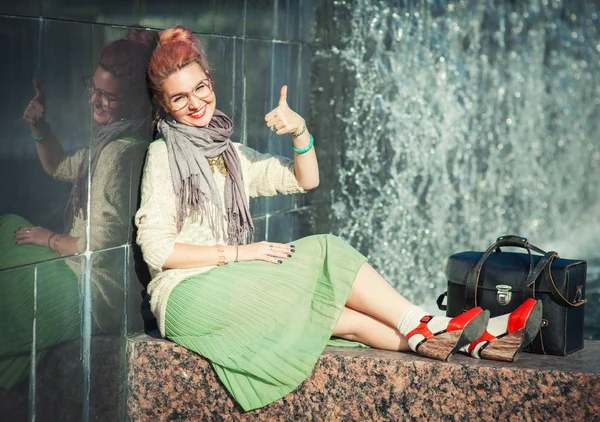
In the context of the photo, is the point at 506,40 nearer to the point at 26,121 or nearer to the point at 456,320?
the point at 456,320

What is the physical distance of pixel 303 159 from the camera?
174 inches

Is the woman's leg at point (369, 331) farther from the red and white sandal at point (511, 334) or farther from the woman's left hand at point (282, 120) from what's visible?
the woman's left hand at point (282, 120)

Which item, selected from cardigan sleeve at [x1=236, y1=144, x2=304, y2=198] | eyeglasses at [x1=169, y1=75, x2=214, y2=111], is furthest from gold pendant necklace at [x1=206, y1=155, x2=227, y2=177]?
eyeglasses at [x1=169, y1=75, x2=214, y2=111]

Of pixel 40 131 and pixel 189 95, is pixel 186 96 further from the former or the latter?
pixel 40 131

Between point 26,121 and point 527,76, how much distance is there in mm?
5853

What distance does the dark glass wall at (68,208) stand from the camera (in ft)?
11.3

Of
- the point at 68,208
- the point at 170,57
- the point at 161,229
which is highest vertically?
the point at 170,57

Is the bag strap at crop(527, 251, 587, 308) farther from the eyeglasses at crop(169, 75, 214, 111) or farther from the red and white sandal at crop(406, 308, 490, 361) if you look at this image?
the eyeglasses at crop(169, 75, 214, 111)

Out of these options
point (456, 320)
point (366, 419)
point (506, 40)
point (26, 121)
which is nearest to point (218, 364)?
point (366, 419)

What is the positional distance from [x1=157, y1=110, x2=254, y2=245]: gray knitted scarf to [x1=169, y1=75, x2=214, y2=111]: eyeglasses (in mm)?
78

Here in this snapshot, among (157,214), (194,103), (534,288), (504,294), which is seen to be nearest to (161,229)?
(157,214)

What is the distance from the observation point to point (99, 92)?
3.92 meters

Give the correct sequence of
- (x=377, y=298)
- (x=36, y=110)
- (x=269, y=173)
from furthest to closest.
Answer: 1. (x=269, y=173)
2. (x=377, y=298)
3. (x=36, y=110)

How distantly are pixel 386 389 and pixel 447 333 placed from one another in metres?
0.35
